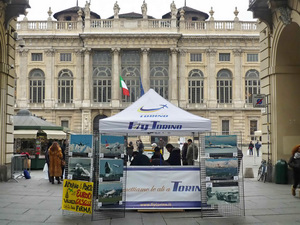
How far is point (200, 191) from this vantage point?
9.77 meters

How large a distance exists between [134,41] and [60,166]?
37368 mm

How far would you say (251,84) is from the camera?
52.5 metres

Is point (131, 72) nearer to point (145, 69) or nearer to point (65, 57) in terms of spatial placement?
point (145, 69)

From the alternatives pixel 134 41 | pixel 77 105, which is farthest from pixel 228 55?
pixel 77 105

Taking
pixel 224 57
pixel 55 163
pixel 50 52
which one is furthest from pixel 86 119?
pixel 55 163

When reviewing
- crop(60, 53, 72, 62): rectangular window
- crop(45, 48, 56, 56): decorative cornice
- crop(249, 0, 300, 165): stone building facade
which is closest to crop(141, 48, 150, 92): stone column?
crop(60, 53, 72, 62): rectangular window

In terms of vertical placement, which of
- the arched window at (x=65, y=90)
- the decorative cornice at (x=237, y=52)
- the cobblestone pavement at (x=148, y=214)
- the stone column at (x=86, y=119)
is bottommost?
the cobblestone pavement at (x=148, y=214)

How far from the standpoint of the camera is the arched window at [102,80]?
171 feet

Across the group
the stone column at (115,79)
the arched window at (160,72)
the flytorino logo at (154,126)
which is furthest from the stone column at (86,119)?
the flytorino logo at (154,126)

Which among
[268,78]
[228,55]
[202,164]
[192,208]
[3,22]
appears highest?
[228,55]

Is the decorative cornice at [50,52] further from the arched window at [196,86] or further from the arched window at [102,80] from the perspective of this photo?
the arched window at [196,86]

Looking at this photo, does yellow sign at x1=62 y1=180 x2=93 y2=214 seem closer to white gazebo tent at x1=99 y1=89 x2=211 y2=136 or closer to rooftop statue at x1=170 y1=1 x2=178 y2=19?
white gazebo tent at x1=99 y1=89 x2=211 y2=136

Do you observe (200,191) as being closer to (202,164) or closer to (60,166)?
(202,164)

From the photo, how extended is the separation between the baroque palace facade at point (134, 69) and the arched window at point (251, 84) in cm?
12
